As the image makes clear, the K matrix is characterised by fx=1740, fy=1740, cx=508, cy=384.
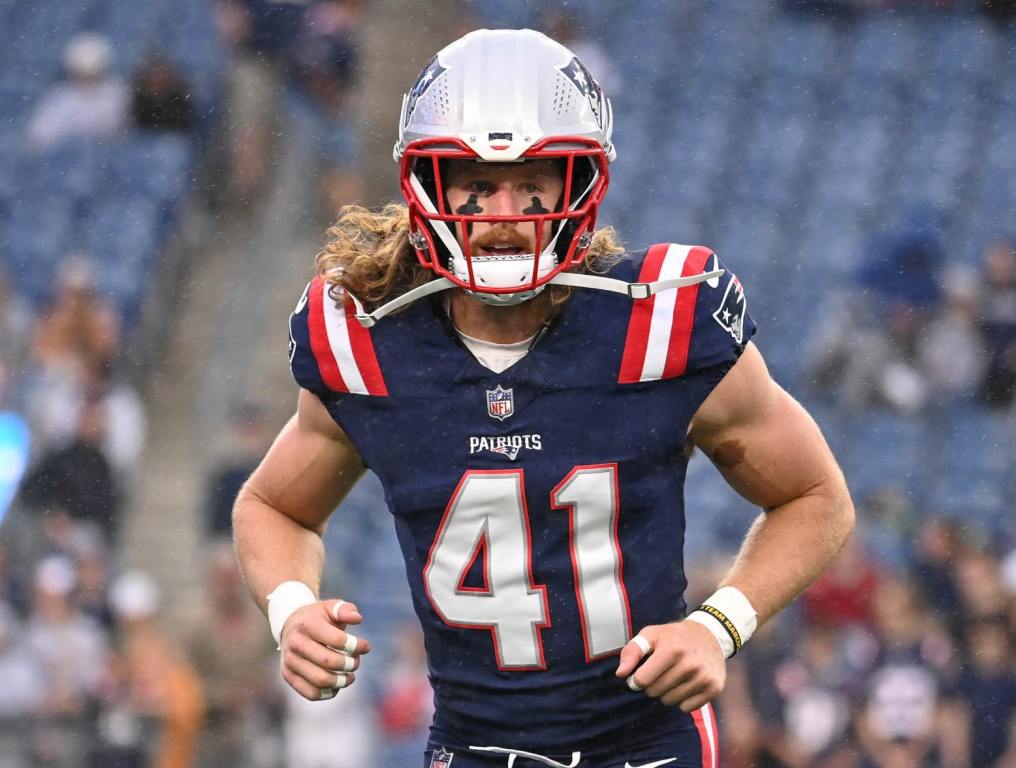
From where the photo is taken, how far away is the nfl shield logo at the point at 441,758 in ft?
9.38

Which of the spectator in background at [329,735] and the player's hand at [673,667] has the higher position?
the player's hand at [673,667]

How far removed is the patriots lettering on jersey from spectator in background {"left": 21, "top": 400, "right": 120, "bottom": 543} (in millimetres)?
5372

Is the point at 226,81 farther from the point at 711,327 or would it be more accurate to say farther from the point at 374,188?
the point at 711,327

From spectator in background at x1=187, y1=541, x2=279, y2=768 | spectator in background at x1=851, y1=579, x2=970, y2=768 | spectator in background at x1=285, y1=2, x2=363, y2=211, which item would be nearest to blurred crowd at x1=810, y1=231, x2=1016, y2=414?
spectator in background at x1=851, y1=579, x2=970, y2=768

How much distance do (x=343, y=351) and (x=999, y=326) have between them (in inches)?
210

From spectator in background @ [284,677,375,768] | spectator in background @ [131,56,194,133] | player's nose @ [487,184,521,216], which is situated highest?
spectator in background @ [131,56,194,133]

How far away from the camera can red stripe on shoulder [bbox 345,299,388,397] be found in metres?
2.78

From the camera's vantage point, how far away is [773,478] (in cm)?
288

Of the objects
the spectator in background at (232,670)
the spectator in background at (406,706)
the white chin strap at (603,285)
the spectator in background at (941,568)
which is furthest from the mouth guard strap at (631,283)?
the spectator in background at (232,670)

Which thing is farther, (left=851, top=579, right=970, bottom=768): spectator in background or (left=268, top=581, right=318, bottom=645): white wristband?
(left=851, top=579, right=970, bottom=768): spectator in background

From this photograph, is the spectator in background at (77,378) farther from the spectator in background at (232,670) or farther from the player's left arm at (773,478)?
the player's left arm at (773,478)

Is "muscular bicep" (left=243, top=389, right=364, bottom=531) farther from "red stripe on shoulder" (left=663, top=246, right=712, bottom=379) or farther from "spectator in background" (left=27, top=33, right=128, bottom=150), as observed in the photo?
"spectator in background" (left=27, top=33, right=128, bottom=150)

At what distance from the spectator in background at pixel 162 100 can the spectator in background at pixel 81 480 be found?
236 centimetres

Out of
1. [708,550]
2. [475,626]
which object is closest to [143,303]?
[708,550]
